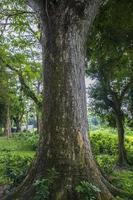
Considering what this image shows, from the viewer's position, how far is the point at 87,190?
645cm

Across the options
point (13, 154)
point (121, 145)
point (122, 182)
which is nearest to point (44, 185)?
point (122, 182)

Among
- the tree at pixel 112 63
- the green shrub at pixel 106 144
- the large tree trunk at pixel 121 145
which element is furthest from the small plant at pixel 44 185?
the green shrub at pixel 106 144

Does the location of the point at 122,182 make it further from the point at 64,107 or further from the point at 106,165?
the point at 64,107

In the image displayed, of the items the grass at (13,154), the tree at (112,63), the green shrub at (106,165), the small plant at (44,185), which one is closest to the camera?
the small plant at (44,185)

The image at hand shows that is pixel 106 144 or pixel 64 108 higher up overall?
pixel 64 108

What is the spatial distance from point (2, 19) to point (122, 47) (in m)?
8.19

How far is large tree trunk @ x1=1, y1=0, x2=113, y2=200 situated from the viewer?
6746 millimetres

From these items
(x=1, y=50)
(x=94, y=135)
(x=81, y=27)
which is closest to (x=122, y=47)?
(x=81, y=27)

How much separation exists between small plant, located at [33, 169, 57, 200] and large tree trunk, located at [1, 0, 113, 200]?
106 mm

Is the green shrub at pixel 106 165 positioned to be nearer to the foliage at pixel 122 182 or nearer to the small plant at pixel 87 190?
the foliage at pixel 122 182

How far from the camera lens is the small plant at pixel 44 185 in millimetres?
6363

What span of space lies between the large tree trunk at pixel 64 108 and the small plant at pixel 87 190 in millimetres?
144

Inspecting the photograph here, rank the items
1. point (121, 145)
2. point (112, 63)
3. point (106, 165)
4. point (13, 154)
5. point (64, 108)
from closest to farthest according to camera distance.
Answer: point (64, 108) → point (106, 165) → point (112, 63) → point (121, 145) → point (13, 154)

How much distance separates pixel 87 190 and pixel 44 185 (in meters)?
0.74
